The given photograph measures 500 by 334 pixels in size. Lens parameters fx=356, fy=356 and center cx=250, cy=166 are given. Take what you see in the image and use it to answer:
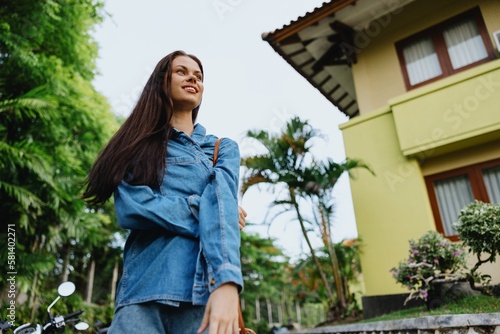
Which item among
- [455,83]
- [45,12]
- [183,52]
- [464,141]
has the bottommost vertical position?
[183,52]

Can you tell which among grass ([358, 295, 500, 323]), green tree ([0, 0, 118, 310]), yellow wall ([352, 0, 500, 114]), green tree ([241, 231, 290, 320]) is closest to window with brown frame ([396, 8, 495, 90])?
yellow wall ([352, 0, 500, 114])

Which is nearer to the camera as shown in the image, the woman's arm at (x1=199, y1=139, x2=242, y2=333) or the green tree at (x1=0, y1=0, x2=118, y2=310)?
the woman's arm at (x1=199, y1=139, x2=242, y2=333)

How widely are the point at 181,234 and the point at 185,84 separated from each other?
68 cm

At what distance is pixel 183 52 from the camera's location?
5.32 ft

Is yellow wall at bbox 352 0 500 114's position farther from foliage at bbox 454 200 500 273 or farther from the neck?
the neck

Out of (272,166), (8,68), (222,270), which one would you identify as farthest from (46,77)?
(222,270)

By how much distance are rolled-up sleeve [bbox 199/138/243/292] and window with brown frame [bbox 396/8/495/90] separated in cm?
700

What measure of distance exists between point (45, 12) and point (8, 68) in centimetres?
127

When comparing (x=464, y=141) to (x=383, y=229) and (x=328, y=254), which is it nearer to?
(x=383, y=229)

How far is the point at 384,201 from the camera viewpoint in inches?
258

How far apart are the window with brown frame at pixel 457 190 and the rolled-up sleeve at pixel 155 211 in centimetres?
607

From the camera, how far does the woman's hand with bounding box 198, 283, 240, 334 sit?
0.94 metres

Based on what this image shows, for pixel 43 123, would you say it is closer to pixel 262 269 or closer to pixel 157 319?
pixel 157 319

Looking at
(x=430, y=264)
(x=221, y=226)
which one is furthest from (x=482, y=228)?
(x=221, y=226)
